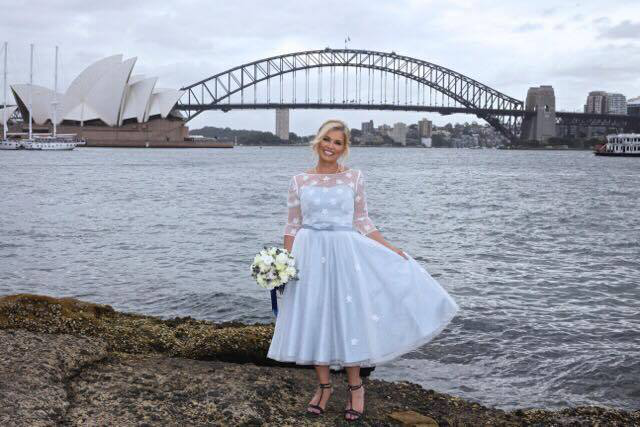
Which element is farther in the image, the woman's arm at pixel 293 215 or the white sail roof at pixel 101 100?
the white sail roof at pixel 101 100

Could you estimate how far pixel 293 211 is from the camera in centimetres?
347

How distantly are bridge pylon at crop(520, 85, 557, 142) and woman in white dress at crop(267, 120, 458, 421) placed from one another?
108632 mm

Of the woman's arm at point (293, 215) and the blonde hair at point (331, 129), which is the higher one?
the blonde hair at point (331, 129)

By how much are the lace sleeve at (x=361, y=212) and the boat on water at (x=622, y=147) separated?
274 feet

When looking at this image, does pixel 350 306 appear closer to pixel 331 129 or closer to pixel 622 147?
pixel 331 129

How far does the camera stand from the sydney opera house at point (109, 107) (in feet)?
268

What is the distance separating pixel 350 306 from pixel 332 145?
739 millimetres

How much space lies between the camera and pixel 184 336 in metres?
5.12

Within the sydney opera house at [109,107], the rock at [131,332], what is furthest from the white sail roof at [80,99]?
the rock at [131,332]

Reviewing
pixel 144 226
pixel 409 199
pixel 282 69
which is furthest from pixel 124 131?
pixel 144 226

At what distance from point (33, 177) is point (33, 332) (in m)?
32.8

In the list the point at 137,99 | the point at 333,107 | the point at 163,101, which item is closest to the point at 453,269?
the point at 333,107

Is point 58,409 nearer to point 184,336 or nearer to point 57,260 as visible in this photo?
point 184,336

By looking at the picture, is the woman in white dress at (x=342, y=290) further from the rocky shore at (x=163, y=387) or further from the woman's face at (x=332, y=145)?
the rocky shore at (x=163, y=387)
